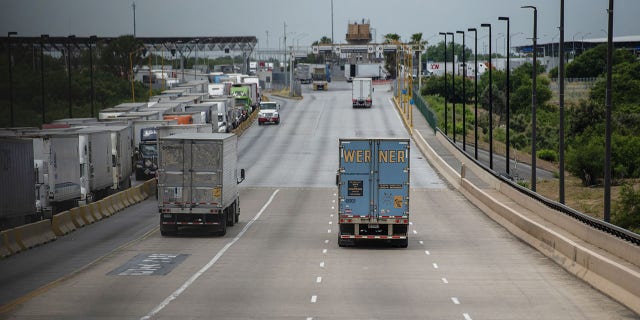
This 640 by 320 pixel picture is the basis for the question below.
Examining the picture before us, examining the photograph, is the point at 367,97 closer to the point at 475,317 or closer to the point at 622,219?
the point at 622,219

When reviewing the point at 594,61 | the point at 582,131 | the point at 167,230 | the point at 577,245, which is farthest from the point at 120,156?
the point at 594,61

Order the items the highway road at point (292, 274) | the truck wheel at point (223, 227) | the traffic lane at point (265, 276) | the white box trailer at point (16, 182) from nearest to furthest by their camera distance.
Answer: the traffic lane at point (265, 276) < the highway road at point (292, 274) < the white box trailer at point (16, 182) < the truck wheel at point (223, 227)

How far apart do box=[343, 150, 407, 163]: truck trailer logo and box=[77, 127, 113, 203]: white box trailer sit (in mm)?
15833

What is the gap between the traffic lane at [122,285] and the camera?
22.4 m

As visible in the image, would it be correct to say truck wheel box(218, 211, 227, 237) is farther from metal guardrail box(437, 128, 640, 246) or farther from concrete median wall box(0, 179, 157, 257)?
metal guardrail box(437, 128, 640, 246)

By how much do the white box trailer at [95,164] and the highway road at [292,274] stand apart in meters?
1.84

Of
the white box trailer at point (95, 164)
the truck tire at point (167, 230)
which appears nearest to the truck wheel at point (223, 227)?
the truck tire at point (167, 230)

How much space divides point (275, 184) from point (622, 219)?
70.7ft

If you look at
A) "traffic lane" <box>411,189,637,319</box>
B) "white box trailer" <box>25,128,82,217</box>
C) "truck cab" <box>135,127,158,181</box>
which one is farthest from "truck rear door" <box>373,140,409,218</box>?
"truck cab" <box>135,127,158,181</box>

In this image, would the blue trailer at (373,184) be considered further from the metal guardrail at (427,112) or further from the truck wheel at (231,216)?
the metal guardrail at (427,112)

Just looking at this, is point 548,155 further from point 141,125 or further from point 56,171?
point 56,171

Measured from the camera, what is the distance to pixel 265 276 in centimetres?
2817

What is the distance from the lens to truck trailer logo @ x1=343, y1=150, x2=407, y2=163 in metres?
34.8

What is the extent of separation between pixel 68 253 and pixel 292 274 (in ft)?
31.2
